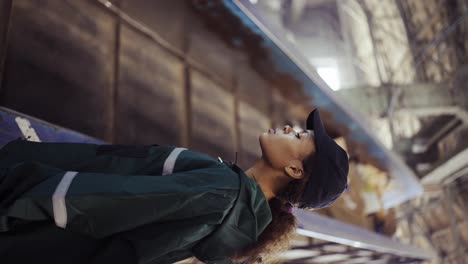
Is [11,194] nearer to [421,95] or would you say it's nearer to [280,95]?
[280,95]

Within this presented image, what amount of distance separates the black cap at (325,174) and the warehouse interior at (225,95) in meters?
0.46

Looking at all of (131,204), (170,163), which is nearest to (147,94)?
(170,163)

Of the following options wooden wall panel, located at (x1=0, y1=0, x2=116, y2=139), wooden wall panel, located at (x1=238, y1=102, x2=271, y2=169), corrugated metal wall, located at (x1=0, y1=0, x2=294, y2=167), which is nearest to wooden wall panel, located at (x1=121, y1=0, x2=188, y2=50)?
corrugated metal wall, located at (x1=0, y1=0, x2=294, y2=167)

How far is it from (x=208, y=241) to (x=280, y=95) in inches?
166

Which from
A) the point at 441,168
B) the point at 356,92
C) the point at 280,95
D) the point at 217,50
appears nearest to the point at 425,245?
the point at 441,168

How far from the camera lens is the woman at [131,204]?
4.47 ft

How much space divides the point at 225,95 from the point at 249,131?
610mm

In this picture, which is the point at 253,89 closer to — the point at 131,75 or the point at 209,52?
the point at 209,52

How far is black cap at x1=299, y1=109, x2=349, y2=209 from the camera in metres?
2.01

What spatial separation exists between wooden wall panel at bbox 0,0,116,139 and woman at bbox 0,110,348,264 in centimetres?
88

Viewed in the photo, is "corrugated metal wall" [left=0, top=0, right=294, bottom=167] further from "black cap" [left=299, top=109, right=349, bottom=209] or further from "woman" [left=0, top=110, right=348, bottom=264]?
"black cap" [left=299, top=109, right=349, bottom=209]

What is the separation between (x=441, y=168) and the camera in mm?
7996

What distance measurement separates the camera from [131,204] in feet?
4.64

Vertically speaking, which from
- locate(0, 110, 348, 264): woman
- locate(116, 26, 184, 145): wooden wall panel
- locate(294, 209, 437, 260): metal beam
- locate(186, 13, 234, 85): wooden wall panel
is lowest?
locate(294, 209, 437, 260): metal beam
